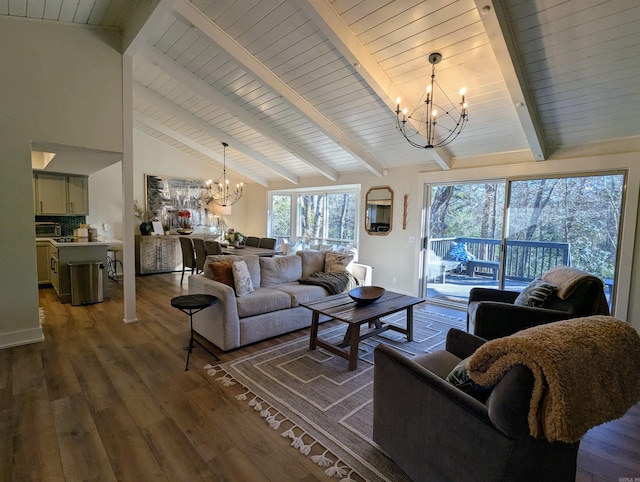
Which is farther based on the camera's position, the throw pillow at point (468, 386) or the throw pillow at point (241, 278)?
the throw pillow at point (241, 278)

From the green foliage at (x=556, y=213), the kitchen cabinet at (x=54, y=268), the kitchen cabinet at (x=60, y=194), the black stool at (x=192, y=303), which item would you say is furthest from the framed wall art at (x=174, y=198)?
the green foliage at (x=556, y=213)

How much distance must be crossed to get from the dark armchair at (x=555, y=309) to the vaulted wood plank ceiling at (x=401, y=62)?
1820mm

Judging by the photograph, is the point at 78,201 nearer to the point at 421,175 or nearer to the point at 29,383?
the point at 29,383

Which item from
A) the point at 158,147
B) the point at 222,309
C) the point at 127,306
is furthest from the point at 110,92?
the point at 158,147

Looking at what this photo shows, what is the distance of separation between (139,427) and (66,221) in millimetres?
5845

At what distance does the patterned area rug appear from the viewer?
181 centimetres

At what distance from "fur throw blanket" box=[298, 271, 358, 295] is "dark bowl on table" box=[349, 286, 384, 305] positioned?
62 centimetres

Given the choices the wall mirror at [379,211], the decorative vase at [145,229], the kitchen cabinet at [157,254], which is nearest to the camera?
the wall mirror at [379,211]

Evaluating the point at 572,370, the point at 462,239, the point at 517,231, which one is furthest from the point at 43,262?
the point at 517,231

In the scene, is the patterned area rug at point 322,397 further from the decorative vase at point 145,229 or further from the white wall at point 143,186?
the white wall at point 143,186

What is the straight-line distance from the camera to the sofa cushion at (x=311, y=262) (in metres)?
4.62

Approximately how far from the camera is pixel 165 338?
11.4 feet

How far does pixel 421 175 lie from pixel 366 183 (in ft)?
3.78

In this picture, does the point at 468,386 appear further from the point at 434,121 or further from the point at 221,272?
the point at 434,121
